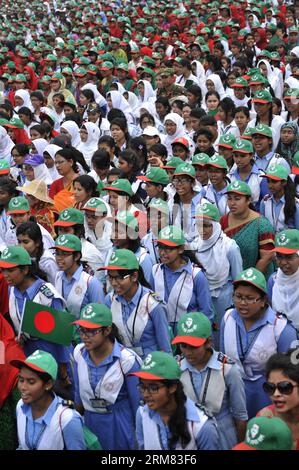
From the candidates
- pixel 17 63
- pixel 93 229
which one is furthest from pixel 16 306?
pixel 17 63

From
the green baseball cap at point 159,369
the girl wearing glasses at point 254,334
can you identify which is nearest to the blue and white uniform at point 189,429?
the green baseball cap at point 159,369

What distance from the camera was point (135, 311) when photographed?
4680 mm

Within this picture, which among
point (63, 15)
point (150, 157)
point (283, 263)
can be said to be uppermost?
point (283, 263)

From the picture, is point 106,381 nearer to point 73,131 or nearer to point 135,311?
point 135,311

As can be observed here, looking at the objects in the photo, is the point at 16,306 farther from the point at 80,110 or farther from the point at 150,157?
the point at 80,110

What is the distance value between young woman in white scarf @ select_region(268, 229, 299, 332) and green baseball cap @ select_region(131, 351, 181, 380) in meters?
1.46

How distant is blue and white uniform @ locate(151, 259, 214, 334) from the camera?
5.07 meters

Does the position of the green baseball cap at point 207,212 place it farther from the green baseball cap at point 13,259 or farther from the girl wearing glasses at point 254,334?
the green baseball cap at point 13,259

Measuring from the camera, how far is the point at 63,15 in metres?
22.3

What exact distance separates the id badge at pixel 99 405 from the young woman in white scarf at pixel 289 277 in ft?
4.74

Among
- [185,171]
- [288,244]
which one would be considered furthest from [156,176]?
[288,244]

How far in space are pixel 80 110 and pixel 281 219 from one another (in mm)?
5984

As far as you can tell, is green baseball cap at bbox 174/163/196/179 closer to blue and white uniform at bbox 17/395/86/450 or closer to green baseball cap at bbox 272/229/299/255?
green baseball cap at bbox 272/229/299/255

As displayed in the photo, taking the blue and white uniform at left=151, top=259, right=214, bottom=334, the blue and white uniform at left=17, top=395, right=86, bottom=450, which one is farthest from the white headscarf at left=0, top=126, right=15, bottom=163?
the blue and white uniform at left=17, top=395, right=86, bottom=450
